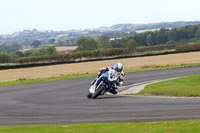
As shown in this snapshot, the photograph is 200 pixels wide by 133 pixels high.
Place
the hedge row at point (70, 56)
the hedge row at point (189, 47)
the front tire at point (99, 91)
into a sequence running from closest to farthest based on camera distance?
the front tire at point (99, 91), the hedge row at point (70, 56), the hedge row at point (189, 47)

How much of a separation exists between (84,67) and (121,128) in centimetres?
4351

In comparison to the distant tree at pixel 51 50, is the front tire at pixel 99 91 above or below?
above

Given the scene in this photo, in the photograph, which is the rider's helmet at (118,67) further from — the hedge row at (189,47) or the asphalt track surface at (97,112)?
the hedge row at (189,47)

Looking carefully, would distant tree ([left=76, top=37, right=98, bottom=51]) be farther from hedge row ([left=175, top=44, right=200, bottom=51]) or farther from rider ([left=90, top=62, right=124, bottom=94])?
rider ([left=90, top=62, right=124, bottom=94])

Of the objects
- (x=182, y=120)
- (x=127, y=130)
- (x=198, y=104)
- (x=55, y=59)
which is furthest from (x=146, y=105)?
(x=55, y=59)

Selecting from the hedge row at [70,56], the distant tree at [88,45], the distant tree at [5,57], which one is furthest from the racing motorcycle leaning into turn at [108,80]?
the distant tree at [88,45]

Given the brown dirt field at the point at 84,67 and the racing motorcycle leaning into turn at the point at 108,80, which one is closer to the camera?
the racing motorcycle leaning into turn at the point at 108,80

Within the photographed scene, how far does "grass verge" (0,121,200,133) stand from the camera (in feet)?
34.0

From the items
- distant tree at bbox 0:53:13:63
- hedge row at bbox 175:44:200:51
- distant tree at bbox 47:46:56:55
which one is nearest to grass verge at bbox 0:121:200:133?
distant tree at bbox 0:53:13:63

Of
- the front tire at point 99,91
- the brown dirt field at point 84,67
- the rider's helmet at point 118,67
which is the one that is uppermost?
the rider's helmet at point 118,67

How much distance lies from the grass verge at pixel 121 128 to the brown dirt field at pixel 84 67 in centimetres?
3165

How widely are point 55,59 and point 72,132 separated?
57505mm

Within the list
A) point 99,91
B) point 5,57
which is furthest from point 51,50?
point 99,91

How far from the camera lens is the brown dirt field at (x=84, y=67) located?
47006mm
